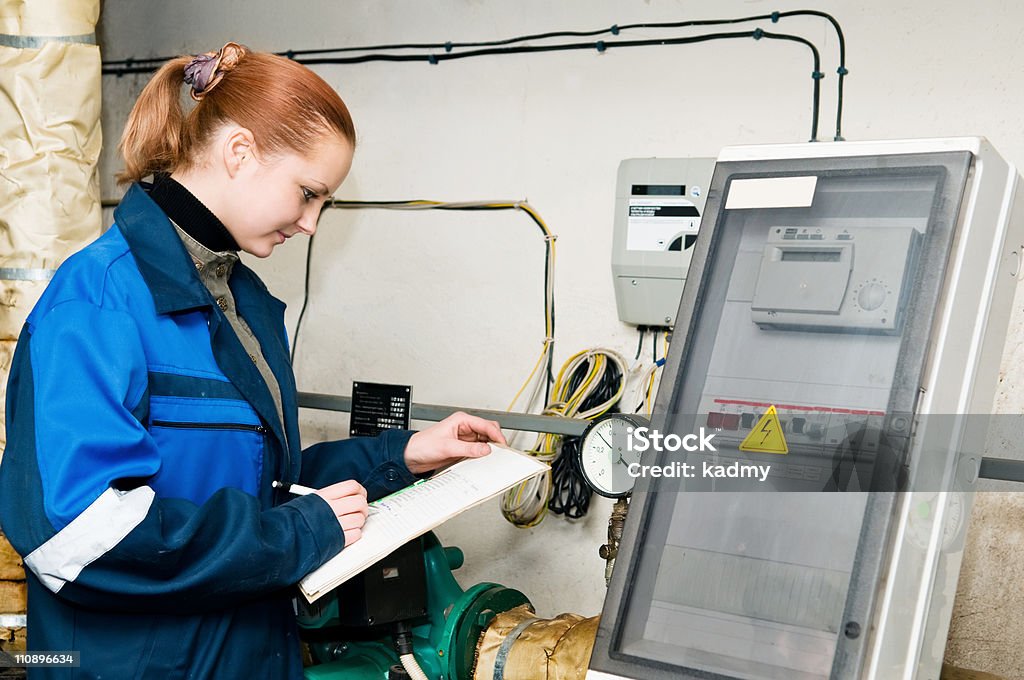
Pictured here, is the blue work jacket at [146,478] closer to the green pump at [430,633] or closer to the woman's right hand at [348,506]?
the woman's right hand at [348,506]

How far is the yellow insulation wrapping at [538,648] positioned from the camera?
1.62 metres

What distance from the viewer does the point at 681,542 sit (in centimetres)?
120

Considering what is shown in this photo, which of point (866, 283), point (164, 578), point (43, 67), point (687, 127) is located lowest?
point (164, 578)

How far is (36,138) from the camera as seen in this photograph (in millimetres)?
2045

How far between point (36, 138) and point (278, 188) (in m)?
1.02

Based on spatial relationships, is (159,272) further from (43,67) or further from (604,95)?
(604,95)

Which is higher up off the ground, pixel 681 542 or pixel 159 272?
pixel 159 272

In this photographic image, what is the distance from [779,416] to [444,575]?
0.77 meters

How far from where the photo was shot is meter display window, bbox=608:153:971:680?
43.2 inches

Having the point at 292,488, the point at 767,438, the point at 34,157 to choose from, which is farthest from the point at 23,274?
the point at 767,438

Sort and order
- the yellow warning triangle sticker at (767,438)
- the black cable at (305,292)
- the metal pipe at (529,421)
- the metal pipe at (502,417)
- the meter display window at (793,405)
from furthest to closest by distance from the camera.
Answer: the black cable at (305,292) < the metal pipe at (502,417) < the metal pipe at (529,421) < the yellow warning triangle sticker at (767,438) < the meter display window at (793,405)

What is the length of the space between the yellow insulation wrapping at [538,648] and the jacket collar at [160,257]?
0.80 meters

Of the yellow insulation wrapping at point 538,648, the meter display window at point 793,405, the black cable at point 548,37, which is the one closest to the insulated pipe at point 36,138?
the black cable at point 548,37

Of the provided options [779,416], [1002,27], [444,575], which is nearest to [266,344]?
[444,575]
